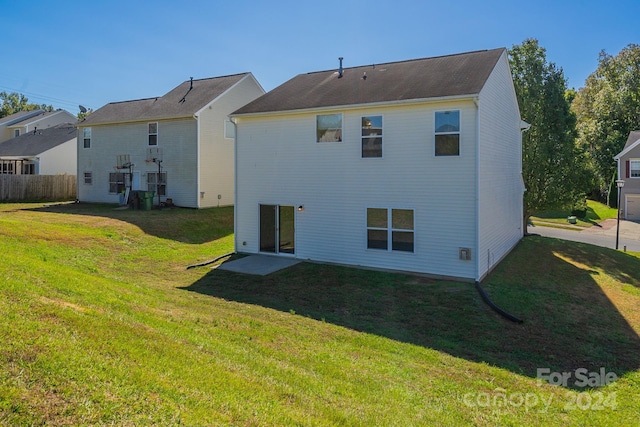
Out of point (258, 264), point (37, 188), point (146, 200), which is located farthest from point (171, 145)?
point (258, 264)

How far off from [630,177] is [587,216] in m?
4.61

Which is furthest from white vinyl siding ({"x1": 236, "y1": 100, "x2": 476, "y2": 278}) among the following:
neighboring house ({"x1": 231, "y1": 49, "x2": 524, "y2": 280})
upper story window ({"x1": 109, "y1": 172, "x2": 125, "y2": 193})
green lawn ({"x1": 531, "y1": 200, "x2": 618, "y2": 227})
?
green lawn ({"x1": 531, "y1": 200, "x2": 618, "y2": 227})

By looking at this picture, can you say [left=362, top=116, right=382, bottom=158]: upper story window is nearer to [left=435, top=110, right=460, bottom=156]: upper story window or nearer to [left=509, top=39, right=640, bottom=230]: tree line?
[left=435, top=110, right=460, bottom=156]: upper story window

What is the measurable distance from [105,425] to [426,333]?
6.24 meters

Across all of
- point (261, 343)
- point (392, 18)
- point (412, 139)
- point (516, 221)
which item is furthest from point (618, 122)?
point (261, 343)

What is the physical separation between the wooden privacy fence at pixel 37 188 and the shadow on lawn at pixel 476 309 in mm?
23120

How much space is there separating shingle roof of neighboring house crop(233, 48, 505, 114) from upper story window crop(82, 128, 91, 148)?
17.4m

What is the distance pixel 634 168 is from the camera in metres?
35.3

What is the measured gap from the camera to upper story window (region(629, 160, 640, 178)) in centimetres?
3509

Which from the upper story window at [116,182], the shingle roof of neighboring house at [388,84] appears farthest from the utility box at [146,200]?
the shingle roof of neighboring house at [388,84]

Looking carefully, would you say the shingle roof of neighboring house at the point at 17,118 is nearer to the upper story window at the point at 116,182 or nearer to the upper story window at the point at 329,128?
the upper story window at the point at 116,182

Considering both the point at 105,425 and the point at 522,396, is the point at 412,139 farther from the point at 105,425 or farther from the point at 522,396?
the point at 105,425

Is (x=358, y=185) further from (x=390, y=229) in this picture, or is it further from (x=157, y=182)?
(x=157, y=182)

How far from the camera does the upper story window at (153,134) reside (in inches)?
962
